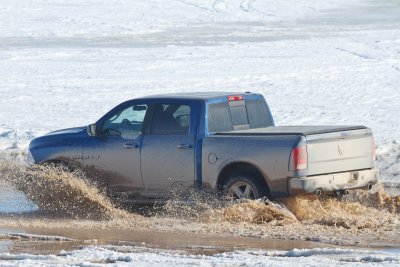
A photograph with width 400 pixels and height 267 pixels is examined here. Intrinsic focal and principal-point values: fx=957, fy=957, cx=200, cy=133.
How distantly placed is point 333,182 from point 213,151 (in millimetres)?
1364

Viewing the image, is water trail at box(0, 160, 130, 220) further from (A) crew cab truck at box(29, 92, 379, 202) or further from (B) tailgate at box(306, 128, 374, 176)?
(B) tailgate at box(306, 128, 374, 176)

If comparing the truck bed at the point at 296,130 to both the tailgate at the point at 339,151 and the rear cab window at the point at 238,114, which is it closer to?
the tailgate at the point at 339,151

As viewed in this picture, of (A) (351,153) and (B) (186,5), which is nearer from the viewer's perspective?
(A) (351,153)

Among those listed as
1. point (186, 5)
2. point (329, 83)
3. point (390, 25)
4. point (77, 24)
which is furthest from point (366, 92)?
point (186, 5)

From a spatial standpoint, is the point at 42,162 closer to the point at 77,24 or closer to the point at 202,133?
the point at 202,133

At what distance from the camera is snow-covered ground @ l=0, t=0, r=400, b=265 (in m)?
17.4

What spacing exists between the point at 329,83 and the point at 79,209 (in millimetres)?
12558

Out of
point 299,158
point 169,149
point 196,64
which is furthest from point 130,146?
point 196,64

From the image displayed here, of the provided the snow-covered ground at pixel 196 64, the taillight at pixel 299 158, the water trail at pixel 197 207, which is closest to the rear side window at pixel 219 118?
the water trail at pixel 197 207

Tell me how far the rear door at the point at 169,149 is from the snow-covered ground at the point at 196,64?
2227 mm

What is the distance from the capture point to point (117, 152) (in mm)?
11352

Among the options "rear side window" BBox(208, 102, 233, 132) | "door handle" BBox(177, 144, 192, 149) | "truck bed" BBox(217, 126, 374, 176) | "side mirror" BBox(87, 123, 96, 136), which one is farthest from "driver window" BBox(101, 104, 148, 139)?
"truck bed" BBox(217, 126, 374, 176)

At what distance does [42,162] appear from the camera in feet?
38.9

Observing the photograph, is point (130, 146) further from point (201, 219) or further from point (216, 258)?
point (216, 258)
